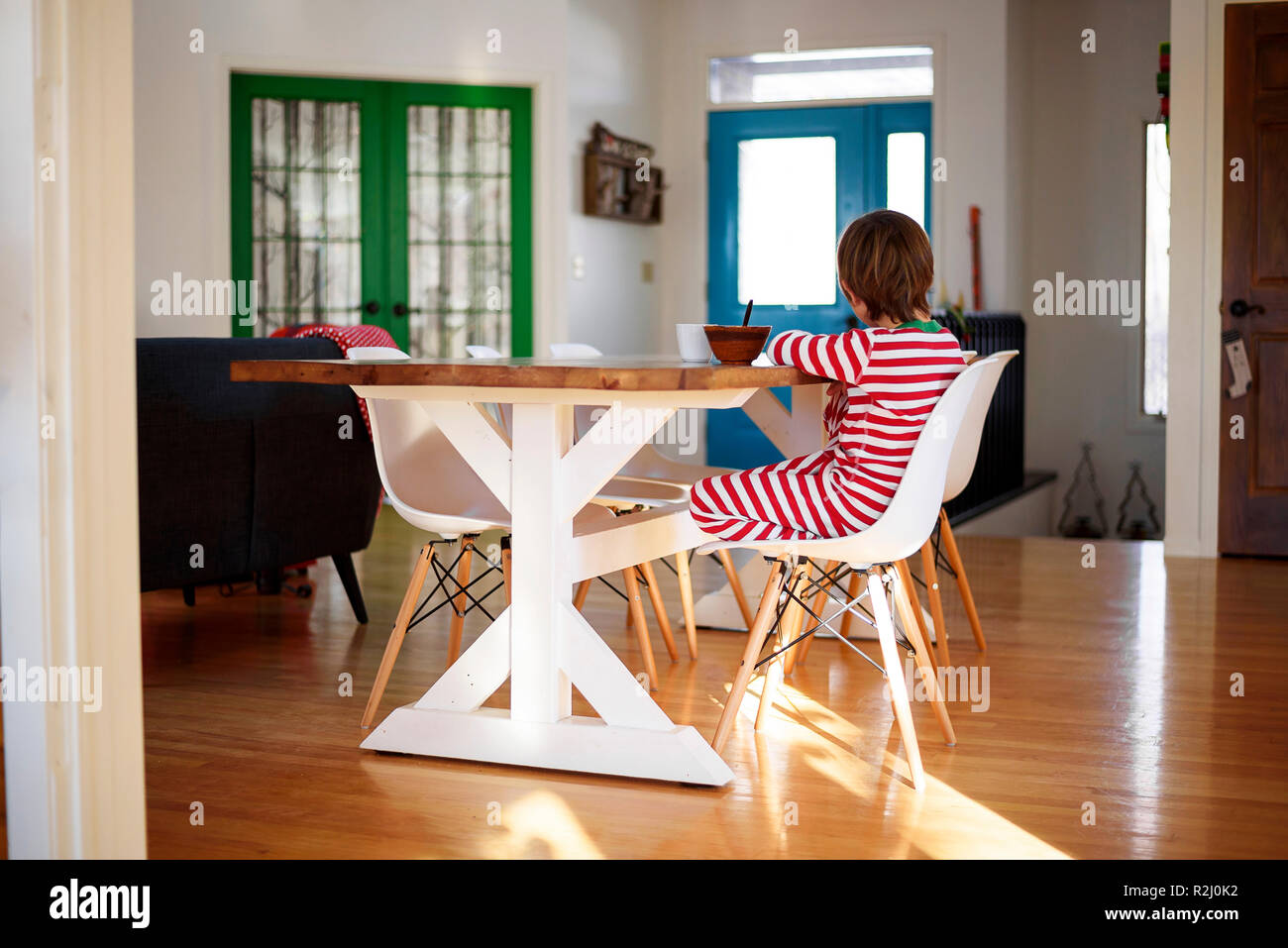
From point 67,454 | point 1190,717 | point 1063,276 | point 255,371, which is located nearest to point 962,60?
point 1063,276

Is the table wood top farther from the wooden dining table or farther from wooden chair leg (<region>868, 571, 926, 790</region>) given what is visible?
wooden chair leg (<region>868, 571, 926, 790</region>)

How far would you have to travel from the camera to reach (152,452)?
323 centimetres

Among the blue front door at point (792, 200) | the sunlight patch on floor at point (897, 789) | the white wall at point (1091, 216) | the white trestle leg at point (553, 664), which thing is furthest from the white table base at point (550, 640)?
the white wall at point (1091, 216)

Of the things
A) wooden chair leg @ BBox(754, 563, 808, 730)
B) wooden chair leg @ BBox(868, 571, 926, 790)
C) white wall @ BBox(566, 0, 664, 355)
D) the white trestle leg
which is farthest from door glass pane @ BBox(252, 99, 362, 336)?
wooden chair leg @ BBox(868, 571, 926, 790)

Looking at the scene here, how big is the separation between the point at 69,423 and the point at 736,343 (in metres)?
1.29

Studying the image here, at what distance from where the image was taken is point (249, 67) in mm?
6367

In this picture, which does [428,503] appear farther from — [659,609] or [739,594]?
[739,594]

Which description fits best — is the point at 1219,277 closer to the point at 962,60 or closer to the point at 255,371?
the point at 962,60

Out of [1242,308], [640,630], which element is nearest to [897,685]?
[640,630]

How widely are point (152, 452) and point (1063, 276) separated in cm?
605

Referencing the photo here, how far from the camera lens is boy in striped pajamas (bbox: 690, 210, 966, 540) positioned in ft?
8.39

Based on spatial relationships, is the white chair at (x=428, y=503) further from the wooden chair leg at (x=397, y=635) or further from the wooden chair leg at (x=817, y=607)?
the wooden chair leg at (x=817, y=607)

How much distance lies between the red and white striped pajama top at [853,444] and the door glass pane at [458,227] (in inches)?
169

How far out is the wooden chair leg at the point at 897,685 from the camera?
2.51 metres
